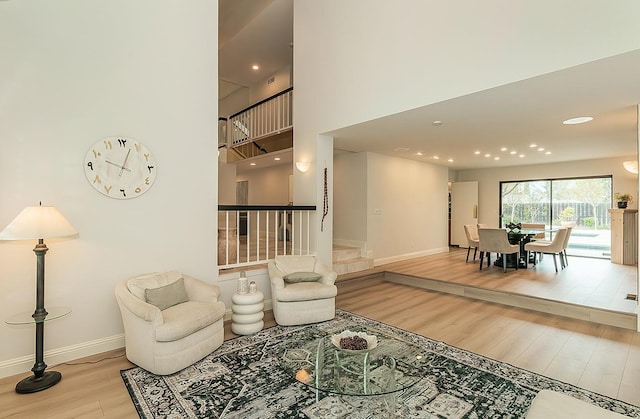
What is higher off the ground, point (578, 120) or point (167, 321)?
point (578, 120)

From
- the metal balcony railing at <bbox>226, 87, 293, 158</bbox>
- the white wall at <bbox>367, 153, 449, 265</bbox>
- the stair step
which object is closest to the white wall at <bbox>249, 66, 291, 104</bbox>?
the metal balcony railing at <bbox>226, 87, 293, 158</bbox>

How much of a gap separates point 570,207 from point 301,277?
336 inches

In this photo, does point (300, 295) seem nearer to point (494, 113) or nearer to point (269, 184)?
point (494, 113)

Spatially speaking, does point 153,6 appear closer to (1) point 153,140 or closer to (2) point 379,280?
(1) point 153,140

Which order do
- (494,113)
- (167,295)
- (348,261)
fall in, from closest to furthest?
(167,295) < (494,113) < (348,261)

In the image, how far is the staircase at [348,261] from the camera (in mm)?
6250

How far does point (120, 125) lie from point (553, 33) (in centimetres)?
444

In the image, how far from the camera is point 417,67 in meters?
4.00

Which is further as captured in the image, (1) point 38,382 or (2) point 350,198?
(2) point 350,198

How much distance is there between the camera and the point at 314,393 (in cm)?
252

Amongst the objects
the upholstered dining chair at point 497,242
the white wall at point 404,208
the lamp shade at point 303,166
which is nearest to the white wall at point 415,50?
the lamp shade at point 303,166

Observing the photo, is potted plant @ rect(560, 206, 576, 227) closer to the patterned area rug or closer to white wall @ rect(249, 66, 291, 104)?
the patterned area rug

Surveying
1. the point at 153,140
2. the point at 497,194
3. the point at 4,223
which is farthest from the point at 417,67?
the point at 497,194

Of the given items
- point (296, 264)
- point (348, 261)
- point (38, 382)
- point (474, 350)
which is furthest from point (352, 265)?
point (38, 382)
